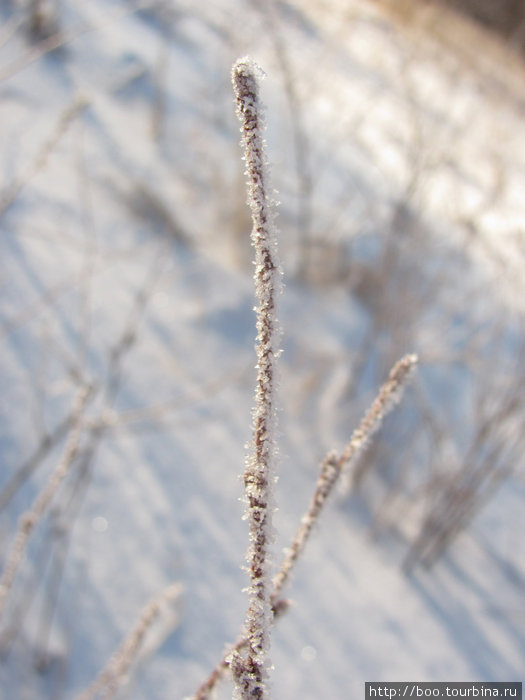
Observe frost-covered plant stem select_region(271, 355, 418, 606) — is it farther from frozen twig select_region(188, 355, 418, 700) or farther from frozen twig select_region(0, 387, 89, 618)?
frozen twig select_region(0, 387, 89, 618)

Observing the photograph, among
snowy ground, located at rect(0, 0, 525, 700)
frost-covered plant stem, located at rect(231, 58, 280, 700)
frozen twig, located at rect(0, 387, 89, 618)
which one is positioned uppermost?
snowy ground, located at rect(0, 0, 525, 700)

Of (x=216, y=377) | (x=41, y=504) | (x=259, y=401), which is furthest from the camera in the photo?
(x=216, y=377)

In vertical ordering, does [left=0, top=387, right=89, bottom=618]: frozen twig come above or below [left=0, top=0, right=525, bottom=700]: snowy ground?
below

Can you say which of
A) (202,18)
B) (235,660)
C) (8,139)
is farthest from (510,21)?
(235,660)

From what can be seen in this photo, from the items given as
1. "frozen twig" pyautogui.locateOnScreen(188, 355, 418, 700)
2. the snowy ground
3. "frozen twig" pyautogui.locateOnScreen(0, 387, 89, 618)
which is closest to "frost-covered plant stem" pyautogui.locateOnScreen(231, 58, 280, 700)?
"frozen twig" pyautogui.locateOnScreen(188, 355, 418, 700)

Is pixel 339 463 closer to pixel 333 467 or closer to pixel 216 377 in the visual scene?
pixel 333 467

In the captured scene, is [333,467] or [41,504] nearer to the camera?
[333,467]

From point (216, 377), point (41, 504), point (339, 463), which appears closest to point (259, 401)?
point (339, 463)
